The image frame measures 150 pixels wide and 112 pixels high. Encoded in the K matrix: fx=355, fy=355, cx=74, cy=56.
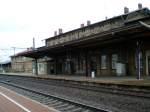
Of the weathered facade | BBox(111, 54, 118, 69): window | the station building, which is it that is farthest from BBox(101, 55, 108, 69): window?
the weathered facade

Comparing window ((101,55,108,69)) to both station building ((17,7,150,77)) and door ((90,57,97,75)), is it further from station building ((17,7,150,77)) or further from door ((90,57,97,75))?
door ((90,57,97,75))

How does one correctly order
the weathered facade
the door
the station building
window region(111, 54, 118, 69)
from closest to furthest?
the station building, window region(111, 54, 118, 69), the door, the weathered facade

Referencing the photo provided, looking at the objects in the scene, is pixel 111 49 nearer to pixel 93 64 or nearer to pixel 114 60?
pixel 114 60

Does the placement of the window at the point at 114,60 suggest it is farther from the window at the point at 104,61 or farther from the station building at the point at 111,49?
the window at the point at 104,61

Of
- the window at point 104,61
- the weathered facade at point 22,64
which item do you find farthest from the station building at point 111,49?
the weathered facade at point 22,64

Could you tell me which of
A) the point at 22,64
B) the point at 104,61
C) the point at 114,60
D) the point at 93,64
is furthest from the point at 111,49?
the point at 22,64

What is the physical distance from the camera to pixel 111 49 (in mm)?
42750

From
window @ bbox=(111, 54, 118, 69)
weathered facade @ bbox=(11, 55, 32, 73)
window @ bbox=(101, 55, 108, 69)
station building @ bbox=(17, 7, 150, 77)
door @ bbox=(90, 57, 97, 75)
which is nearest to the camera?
station building @ bbox=(17, 7, 150, 77)

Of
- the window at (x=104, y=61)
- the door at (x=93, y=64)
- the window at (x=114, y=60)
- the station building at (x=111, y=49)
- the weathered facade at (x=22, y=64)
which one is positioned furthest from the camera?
the weathered facade at (x=22, y=64)

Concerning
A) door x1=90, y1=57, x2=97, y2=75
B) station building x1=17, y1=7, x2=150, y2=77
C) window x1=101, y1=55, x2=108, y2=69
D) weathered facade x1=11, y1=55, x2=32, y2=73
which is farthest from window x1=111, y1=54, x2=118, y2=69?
weathered facade x1=11, y1=55, x2=32, y2=73

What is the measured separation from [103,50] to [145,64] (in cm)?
873

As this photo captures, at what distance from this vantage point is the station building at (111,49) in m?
32.5

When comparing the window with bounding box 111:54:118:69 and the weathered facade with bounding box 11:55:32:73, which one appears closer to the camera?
the window with bounding box 111:54:118:69

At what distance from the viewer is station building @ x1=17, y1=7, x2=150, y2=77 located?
107 feet
